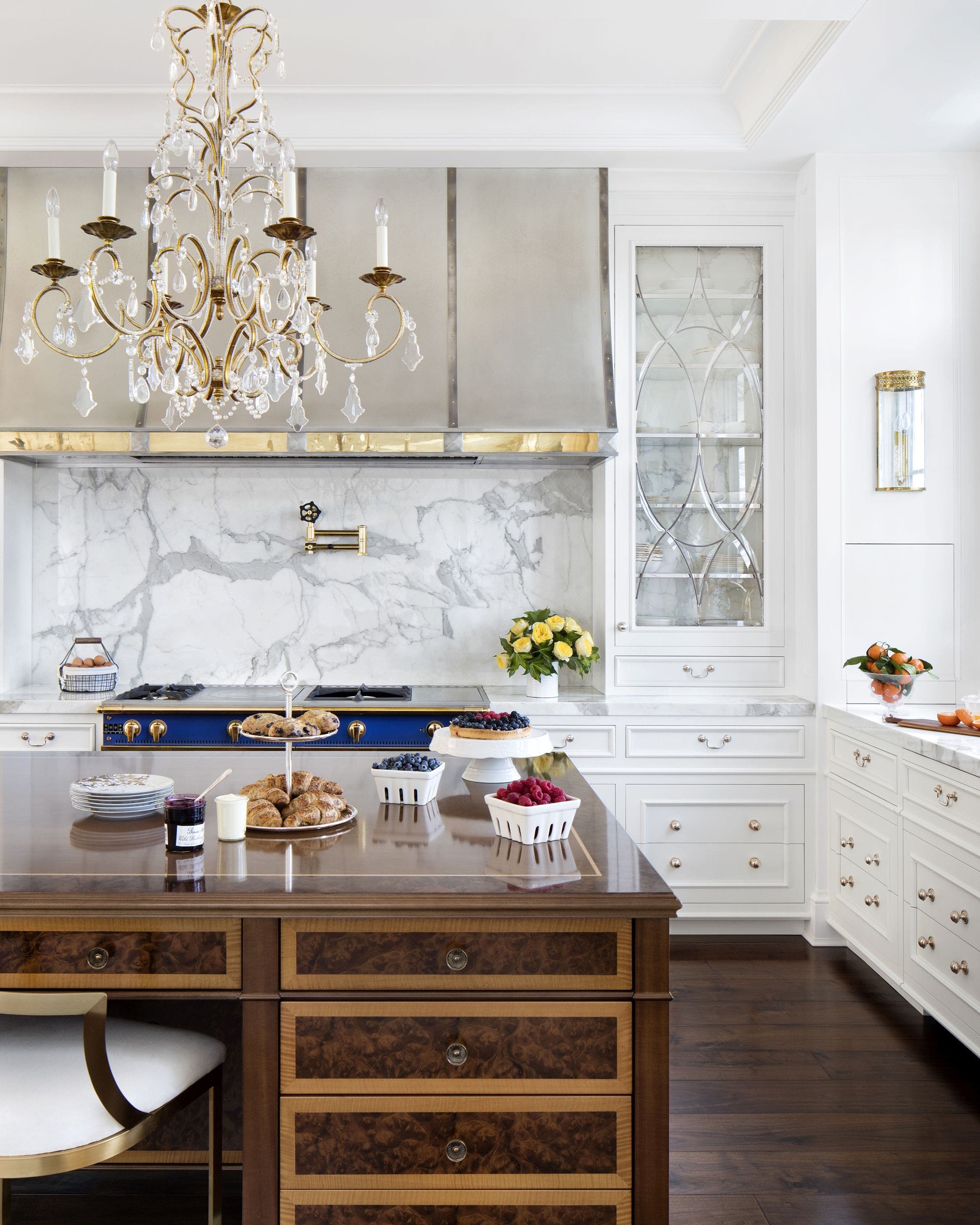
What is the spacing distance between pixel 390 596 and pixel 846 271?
2315 millimetres

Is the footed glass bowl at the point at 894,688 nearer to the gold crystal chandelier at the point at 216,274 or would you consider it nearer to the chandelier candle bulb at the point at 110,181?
the gold crystal chandelier at the point at 216,274

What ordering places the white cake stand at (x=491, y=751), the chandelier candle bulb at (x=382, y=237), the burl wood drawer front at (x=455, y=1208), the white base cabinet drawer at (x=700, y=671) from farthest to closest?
1. the white base cabinet drawer at (x=700, y=671)
2. the white cake stand at (x=491, y=751)
3. the chandelier candle bulb at (x=382, y=237)
4. the burl wood drawer front at (x=455, y=1208)

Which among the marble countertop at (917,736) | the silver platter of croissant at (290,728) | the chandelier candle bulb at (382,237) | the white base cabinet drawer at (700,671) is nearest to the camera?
the silver platter of croissant at (290,728)

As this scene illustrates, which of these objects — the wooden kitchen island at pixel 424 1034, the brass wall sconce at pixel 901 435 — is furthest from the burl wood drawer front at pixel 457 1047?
the brass wall sconce at pixel 901 435

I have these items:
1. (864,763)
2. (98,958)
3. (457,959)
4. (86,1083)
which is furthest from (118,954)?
(864,763)

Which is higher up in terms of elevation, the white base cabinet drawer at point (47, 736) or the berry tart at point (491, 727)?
the berry tart at point (491, 727)

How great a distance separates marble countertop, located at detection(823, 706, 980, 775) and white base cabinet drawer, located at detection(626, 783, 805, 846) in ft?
1.30

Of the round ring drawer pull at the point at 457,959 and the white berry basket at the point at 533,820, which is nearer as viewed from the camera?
the round ring drawer pull at the point at 457,959

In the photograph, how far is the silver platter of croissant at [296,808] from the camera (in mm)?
1847

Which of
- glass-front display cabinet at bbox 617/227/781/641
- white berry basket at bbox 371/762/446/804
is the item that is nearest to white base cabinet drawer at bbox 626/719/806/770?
glass-front display cabinet at bbox 617/227/781/641

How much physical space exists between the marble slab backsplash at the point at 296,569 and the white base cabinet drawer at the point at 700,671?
1.68ft

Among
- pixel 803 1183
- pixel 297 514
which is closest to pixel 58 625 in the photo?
pixel 297 514

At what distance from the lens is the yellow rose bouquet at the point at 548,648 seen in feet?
12.5

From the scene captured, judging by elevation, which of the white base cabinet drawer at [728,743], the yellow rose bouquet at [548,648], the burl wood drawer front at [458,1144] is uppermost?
the yellow rose bouquet at [548,648]
